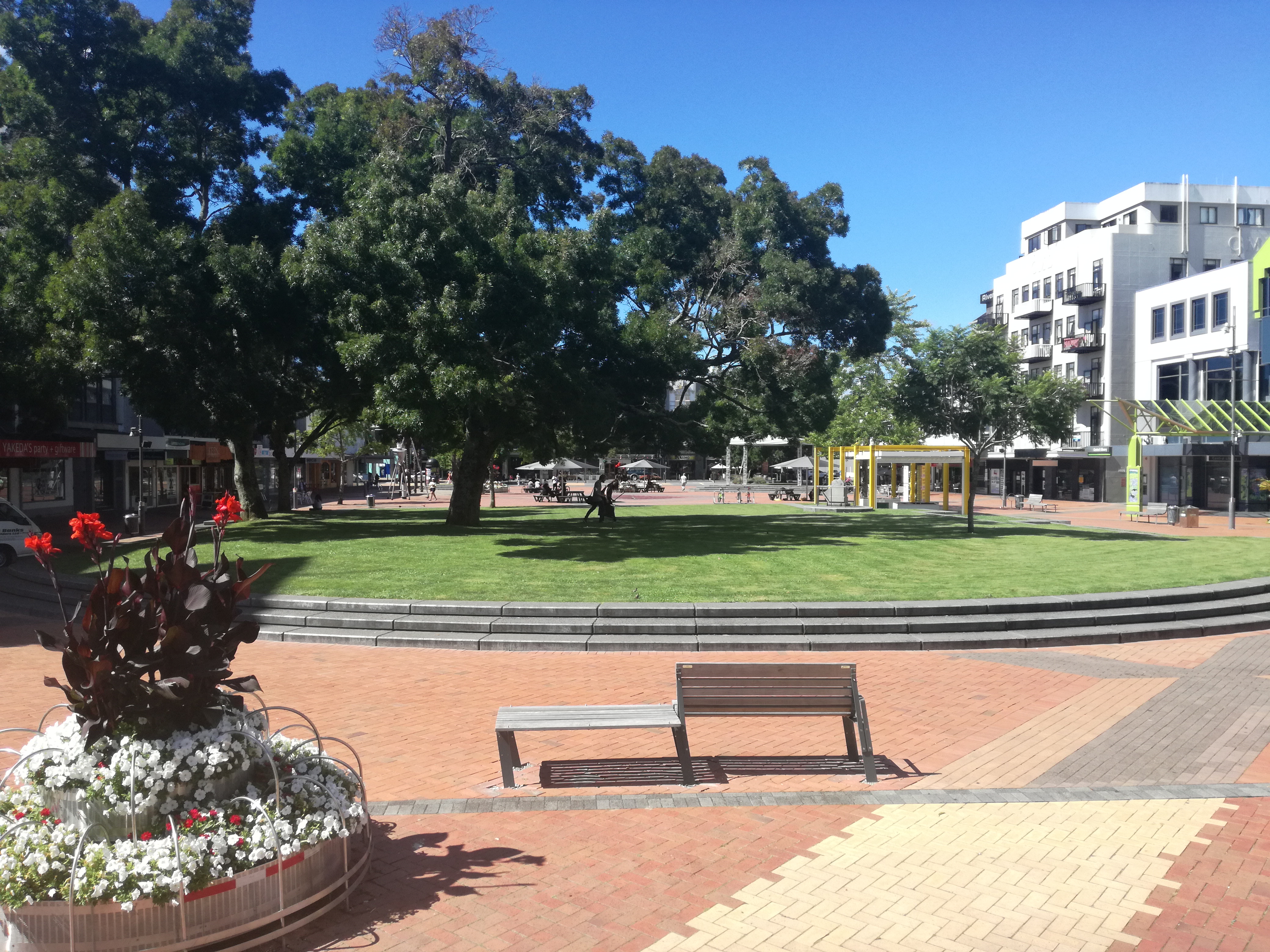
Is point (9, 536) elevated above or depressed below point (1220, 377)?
below

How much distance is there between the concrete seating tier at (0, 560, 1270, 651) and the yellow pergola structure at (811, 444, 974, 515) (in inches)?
558

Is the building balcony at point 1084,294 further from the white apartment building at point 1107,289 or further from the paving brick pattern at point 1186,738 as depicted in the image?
the paving brick pattern at point 1186,738

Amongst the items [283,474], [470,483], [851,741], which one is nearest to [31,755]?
[851,741]

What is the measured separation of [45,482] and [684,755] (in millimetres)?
35225

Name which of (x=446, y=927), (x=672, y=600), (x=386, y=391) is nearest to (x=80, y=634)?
(x=446, y=927)

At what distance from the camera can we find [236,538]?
21.5 metres

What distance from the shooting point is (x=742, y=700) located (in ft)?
21.8

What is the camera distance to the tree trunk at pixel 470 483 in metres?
24.1

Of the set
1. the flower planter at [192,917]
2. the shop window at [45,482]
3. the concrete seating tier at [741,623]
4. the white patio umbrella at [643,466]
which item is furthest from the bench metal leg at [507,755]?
the white patio umbrella at [643,466]

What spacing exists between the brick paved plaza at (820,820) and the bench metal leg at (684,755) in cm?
→ 9

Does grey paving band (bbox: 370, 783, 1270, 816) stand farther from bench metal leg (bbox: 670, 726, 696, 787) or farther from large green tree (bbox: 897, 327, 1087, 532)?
large green tree (bbox: 897, 327, 1087, 532)

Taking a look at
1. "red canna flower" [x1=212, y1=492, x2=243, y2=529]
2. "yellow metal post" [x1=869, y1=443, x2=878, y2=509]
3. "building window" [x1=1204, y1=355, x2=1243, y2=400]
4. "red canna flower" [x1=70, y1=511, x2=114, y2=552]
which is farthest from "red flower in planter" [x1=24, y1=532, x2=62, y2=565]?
"building window" [x1=1204, y1=355, x2=1243, y2=400]

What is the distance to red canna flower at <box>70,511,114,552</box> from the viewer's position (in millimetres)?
4461

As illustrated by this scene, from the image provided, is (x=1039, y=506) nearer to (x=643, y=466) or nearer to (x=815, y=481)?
(x=815, y=481)
